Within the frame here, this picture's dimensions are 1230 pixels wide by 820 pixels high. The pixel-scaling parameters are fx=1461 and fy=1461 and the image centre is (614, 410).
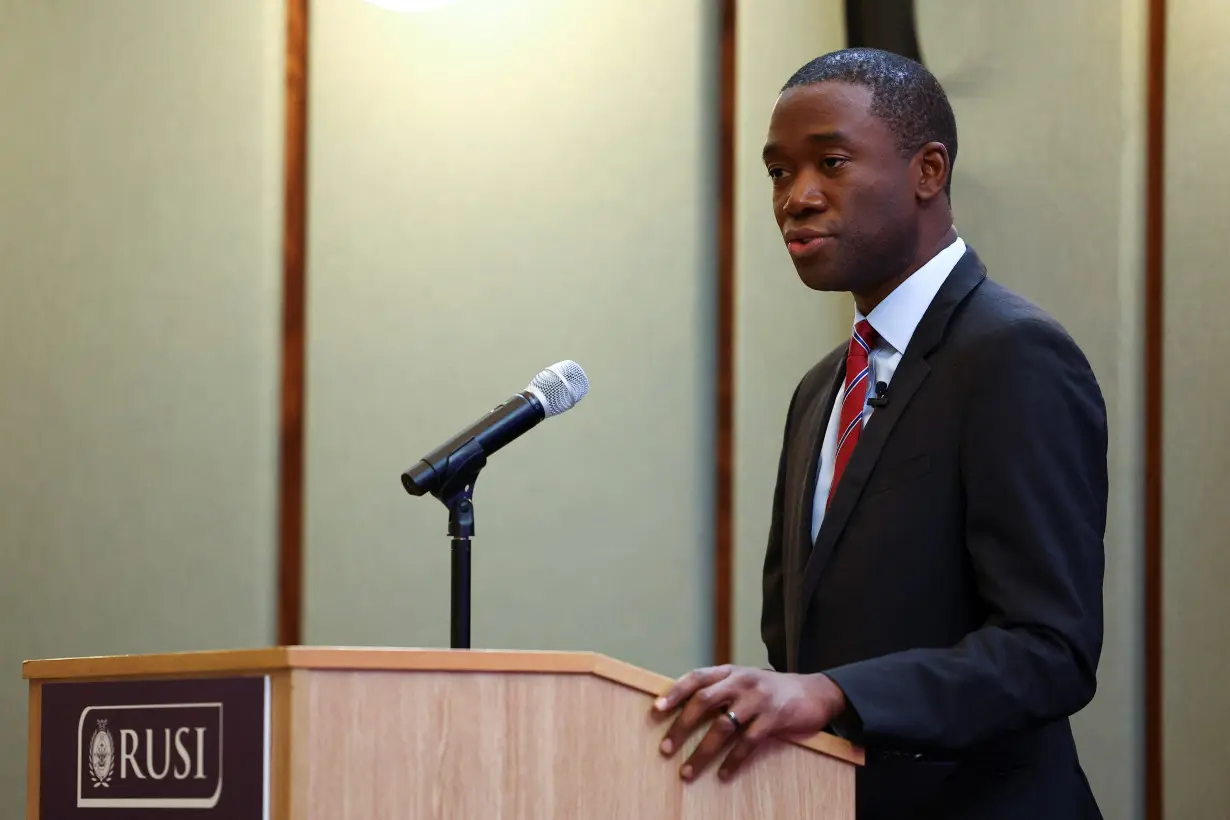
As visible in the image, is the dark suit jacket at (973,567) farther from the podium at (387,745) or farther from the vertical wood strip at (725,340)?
the vertical wood strip at (725,340)

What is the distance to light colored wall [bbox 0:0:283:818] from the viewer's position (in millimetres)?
2777

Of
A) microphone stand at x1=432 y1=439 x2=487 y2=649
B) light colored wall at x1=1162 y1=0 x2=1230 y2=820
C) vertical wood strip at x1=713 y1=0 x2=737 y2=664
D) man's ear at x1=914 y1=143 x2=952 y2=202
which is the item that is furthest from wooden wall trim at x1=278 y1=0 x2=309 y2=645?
light colored wall at x1=1162 y1=0 x2=1230 y2=820

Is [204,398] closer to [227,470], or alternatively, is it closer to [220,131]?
[227,470]

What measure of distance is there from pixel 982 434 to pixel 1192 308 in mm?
1023

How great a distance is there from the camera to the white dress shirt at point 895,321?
1.72 meters

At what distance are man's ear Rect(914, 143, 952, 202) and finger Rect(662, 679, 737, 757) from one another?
2.45 feet

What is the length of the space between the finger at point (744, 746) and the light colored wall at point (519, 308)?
60.8 inches

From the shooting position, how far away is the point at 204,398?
9.23 feet

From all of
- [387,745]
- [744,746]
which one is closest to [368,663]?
Answer: [387,745]

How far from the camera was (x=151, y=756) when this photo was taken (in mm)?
1198

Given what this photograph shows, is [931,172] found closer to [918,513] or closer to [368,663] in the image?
[918,513]

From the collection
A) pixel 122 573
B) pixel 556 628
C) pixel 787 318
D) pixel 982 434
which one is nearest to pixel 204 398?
pixel 122 573

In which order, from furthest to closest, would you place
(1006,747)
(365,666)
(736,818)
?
(1006,747) → (736,818) → (365,666)

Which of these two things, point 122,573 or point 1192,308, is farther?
point 122,573
